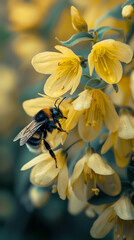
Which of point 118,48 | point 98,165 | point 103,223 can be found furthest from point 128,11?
point 103,223

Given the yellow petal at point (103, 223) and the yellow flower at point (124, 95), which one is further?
the yellow flower at point (124, 95)

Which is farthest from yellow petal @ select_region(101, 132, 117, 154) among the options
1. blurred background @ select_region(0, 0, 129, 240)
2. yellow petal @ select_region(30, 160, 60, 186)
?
blurred background @ select_region(0, 0, 129, 240)

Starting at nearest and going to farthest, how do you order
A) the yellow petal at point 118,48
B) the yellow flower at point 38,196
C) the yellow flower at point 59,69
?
the yellow petal at point 118,48 < the yellow flower at point 59,69 < the yellow flower at point 38,196

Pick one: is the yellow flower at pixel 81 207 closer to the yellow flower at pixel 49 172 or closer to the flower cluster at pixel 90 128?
the flower cluster at pixel 90 128

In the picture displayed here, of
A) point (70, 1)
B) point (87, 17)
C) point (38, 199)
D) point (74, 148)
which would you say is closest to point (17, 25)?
point (70, 1)

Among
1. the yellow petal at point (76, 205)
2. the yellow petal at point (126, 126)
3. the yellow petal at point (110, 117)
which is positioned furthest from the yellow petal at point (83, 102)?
the yellow petal at point (76, 205)

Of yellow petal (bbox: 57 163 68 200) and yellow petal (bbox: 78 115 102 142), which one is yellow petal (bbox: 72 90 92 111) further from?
yellow petal (bbox: 57 163 68 200)

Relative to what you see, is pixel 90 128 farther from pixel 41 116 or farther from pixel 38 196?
pixel 38 196
